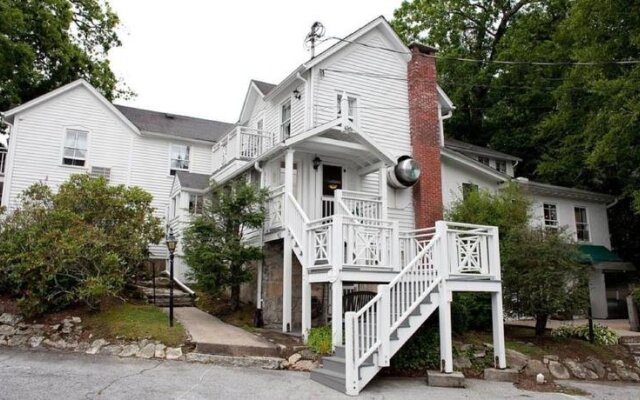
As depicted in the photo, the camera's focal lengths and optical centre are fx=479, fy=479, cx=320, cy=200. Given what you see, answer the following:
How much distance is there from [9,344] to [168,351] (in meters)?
3.73

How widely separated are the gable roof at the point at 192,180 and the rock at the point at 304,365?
34.3 feet

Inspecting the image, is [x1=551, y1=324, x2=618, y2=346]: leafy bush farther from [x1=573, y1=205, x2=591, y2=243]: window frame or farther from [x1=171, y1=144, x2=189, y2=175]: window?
[x1=171, y1=144, x2=189, y2=175]: window

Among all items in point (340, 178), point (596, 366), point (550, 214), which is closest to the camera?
point (596, 366)

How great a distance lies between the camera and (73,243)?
11.0 m

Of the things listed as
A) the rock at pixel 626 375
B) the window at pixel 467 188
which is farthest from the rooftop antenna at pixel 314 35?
the rock at pixel 626 375

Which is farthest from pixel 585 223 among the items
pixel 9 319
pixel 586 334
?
pixel 9 319

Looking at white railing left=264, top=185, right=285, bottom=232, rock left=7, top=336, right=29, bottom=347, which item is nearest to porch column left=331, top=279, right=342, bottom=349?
white railing left=264, top=185, right=285, bottom=232

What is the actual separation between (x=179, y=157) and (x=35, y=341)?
12.8 metres

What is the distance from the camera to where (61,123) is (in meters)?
19.8

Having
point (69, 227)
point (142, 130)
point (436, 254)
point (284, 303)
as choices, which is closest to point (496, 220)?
point (436, 254)

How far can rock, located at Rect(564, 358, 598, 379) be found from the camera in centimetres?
1084

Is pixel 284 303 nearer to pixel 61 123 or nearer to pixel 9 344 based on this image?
pixel 9 344

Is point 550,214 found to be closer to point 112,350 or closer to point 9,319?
point 112,350

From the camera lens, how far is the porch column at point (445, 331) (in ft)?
31.1
